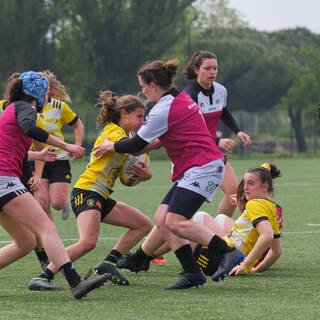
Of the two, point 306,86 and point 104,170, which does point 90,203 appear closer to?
point 104,170

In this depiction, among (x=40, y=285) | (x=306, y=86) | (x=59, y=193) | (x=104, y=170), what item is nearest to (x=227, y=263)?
(x=104, y=170)

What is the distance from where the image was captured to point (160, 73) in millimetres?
5992

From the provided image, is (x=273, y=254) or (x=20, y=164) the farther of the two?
(x=273, y=254)

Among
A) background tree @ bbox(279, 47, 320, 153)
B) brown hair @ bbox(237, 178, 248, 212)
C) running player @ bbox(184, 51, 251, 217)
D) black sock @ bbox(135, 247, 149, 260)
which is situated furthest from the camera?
background tree @ bbox(279, 47, 320, 153)

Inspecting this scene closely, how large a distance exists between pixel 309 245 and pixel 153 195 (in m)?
8.11

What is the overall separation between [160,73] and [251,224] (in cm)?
165

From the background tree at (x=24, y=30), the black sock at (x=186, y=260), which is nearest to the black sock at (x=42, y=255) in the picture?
the black sock at (x=186, y=260)

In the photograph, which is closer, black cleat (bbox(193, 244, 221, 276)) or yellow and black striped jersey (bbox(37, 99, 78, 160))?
black cleat (bbox(193, 244, 221, 276))

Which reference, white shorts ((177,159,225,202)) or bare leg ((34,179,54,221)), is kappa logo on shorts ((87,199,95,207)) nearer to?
white shorts ((177,159,225,202))

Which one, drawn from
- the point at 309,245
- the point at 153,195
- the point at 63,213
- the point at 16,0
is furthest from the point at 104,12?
the point at 309,245

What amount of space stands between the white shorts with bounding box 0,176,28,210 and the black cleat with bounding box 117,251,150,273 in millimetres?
1566

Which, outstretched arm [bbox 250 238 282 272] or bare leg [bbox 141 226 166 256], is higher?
bare leg [bbox 141 226 166 256]

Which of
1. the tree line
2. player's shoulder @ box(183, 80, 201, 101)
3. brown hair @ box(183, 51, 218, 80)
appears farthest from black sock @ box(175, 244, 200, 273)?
the tree line

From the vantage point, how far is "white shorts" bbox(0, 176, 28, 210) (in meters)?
5.39
